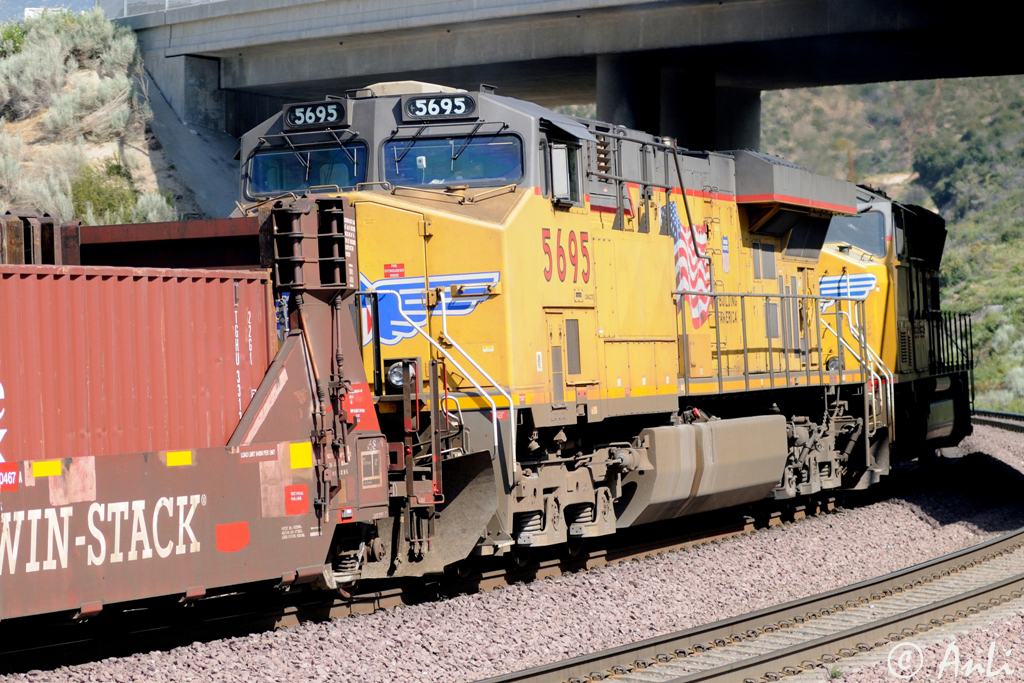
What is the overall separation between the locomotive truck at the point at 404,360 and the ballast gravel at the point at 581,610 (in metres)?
0.46

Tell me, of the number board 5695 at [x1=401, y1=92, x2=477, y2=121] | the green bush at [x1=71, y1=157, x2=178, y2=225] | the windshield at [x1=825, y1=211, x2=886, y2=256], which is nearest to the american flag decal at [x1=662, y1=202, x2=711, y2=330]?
the number board 5695 at [x1=401, y1=92, x2=477, y2=121]

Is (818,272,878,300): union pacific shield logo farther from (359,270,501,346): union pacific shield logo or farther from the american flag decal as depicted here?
(359,270,501,346): union pacific shield logo

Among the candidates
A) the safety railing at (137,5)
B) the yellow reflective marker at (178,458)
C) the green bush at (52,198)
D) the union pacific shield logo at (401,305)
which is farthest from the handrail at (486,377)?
the safety railing at (137,5)

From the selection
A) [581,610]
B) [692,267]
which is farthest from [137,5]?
[581,610]

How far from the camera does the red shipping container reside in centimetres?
692

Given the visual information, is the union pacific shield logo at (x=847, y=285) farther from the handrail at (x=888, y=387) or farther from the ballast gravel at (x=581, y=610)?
the ballast gravel at (x=581, y=610)

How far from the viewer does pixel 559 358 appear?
10594mm

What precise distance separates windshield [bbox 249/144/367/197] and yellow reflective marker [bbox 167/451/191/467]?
3645mm

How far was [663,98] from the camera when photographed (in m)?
27.4

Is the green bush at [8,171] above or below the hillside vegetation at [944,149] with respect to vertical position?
below

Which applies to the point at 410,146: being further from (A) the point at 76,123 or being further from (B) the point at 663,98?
(A) the point at 76,123

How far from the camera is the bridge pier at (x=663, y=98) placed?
25.9 metres

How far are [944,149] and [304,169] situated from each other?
74468mm

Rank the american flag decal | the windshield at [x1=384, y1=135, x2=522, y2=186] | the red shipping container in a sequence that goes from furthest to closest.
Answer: the american flag decal → the windshield at [x1=384, y1=135, x2=522, y2=186] → the red shipping container
